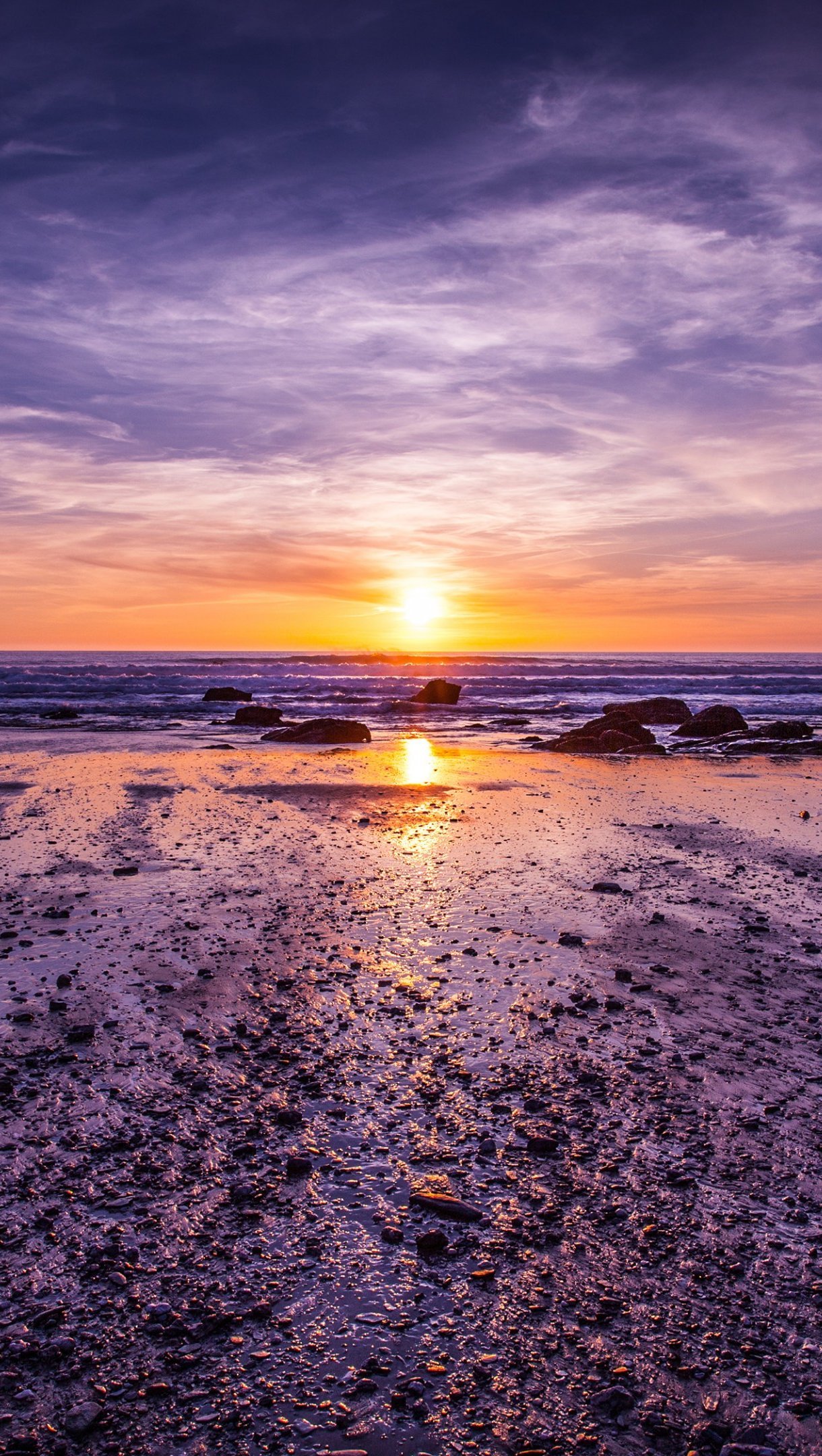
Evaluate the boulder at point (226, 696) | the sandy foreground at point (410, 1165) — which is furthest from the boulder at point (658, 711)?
the sandy foreground at point (410, 1165)

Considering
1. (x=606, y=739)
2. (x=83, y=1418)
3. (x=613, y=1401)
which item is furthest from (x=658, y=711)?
(x=83, y=1418)

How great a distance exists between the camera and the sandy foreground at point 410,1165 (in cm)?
282

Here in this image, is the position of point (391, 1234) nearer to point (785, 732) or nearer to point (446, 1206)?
point (446, 1206)

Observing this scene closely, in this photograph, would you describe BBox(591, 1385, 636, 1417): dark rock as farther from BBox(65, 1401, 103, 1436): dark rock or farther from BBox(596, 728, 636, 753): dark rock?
BBox(596, 728, 636, 753): dark rock

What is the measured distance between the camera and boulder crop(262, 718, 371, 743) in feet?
82.6

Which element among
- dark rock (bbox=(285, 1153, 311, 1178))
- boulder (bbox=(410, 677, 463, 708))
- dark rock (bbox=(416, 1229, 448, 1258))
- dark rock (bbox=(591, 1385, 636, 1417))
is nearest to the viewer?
dark rock (bbox=(591, 1385, 636, 1417))

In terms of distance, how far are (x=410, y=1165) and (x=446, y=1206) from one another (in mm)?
334

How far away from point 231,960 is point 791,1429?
15.9 feet

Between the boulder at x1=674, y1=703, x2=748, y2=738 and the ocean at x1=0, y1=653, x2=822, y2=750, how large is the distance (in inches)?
69.2

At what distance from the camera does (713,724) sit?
94.1ft

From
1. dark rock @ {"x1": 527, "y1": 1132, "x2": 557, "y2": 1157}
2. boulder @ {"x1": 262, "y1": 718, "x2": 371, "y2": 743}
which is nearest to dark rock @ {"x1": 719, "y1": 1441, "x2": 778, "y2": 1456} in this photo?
dark rock @ {"x1": 527, "y1": 1132, "x2": 557, "y2": 1157}

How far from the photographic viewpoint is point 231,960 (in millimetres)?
6719

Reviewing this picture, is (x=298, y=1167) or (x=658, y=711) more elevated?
(x=658, y=711)

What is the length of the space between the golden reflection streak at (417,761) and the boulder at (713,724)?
31.0 feet
